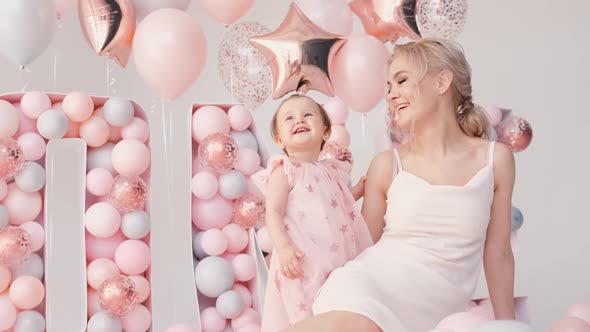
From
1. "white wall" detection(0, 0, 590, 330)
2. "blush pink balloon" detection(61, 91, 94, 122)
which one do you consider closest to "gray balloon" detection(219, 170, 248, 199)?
"blush pink balloon" detection(61, 91, 94, 122)

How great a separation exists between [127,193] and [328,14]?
0.87 meters

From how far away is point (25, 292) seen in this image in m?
2.28

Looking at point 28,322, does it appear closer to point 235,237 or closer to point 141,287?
point 141,287

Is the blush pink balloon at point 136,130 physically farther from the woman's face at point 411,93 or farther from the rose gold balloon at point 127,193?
the woman's face at point 411,93

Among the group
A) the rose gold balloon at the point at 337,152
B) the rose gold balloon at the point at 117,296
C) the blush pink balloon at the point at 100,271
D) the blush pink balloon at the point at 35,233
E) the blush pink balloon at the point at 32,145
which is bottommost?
the rose gold balloon at the point at 117,296

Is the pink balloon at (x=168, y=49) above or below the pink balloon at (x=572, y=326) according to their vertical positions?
above

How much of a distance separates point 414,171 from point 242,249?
2.51 ft

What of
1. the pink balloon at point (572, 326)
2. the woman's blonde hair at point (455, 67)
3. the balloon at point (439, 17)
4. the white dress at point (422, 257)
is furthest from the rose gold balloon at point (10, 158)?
the pink balloon at point (572, 326)

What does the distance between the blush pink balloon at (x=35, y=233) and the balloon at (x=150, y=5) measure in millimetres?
773

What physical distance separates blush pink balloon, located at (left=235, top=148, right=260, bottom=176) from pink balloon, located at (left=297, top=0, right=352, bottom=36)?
0.48m

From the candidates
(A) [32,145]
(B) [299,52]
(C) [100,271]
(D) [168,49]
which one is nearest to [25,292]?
(C) [100,271]

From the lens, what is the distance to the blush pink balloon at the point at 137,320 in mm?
2385

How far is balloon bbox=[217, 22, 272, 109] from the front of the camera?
2639 millimetres

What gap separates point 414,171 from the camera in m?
2.04
